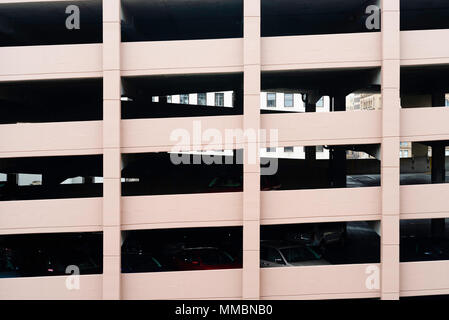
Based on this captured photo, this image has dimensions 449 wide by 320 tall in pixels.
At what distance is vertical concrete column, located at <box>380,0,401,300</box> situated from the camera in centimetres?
1009

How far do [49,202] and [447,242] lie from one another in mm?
18117

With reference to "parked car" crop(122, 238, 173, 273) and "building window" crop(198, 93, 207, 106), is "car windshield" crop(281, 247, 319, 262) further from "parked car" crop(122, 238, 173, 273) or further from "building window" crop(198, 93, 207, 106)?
"building window" crop(198, 93, 207, 106)

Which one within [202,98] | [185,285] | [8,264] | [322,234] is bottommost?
[8,264]

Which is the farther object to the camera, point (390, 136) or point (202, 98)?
point (202, 98)

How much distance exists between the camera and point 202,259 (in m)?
12.6

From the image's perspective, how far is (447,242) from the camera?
16.3 m

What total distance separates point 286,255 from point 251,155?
5365 mm

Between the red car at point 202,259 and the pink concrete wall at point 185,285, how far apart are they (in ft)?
6.58

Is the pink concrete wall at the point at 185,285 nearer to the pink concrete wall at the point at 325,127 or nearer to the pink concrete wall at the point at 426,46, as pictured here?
the pink concrete wall at the point at 325,127

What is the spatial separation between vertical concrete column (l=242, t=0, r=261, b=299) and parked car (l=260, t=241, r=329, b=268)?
2940 millimetres

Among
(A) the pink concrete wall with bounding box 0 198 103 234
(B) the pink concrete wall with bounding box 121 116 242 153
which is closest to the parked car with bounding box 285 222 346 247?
(B) the pink concrete wall with bounding box 121 116 242 153

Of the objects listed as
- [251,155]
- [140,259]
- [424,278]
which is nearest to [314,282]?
[424,278]

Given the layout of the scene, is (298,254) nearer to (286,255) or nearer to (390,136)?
(286,255)

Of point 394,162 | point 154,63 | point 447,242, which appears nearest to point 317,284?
point 394,162
